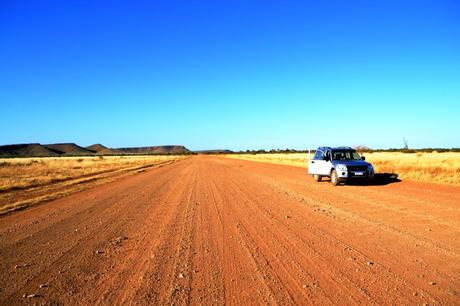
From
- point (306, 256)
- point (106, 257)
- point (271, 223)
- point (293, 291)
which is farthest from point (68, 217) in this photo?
point (293, 291)

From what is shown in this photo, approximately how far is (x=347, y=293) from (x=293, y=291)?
666 millimetres

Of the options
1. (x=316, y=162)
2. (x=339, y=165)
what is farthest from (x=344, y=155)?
(x=339, y=165)

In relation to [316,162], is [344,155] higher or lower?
higher

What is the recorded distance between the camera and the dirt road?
4781mm

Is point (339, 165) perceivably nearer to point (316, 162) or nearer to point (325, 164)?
point (325, 164)

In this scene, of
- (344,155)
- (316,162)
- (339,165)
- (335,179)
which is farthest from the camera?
(316,162)

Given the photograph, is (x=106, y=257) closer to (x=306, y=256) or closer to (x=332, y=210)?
(x=306, y=256)

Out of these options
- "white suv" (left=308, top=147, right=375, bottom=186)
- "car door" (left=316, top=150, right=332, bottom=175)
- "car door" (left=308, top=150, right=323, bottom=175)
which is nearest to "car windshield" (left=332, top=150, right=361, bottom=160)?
"white suv" (left=308, top=147, right=375, bottom=186)

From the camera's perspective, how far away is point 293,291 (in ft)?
15.6

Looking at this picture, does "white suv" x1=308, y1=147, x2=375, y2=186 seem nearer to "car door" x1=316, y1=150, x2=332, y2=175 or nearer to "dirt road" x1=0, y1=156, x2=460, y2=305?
"car door" x1=316, y1=150, x2=332, y2=175

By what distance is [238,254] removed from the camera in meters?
6.51

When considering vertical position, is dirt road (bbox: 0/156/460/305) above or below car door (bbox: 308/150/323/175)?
below

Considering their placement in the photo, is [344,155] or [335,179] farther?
[344,155]

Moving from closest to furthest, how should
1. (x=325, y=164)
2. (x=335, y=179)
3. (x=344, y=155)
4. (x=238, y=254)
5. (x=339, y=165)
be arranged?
(x=238, y=254)
(x=339, y=165)
(x=335, y=179)
(x=325, y=164)
(x=344, y=155)
